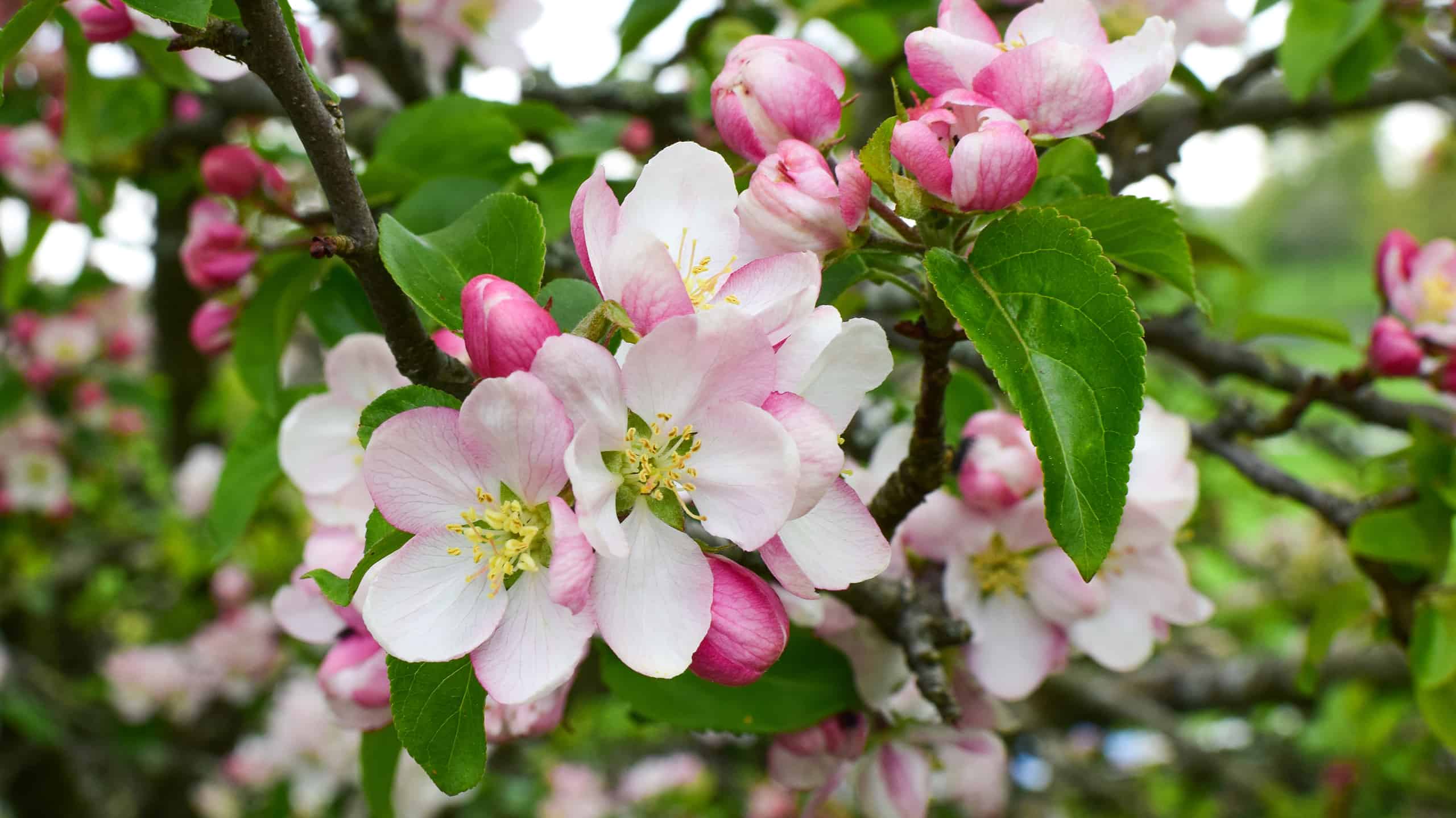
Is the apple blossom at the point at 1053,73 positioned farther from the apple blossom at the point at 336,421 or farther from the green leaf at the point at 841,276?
the apple blossom at the point at 336,421

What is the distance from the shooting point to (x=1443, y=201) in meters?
15.5

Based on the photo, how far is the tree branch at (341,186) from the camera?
658 millimetres

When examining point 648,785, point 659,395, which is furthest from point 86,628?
point 659,395

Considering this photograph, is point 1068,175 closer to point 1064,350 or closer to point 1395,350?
point 1064,350

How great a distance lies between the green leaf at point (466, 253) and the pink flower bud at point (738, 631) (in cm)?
24

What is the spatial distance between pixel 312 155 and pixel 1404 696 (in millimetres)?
2866

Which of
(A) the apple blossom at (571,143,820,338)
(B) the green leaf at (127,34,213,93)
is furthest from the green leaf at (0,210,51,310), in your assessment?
(A) the apple blossom at (571,143,820,338)

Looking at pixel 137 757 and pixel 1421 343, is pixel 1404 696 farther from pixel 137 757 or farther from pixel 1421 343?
pixel 137 757

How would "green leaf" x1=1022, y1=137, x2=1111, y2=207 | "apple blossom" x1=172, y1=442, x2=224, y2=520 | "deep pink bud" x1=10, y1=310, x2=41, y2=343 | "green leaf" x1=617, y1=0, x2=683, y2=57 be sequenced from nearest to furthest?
"green leaf" x1=1022, y1=137, x2=1111, y2=207 < "green leaf" x1=617, y1=0, x2=683, y2=57 < "deep pink bud" x1=10, y1=310, x2=41, y2=343 < "apple blossom" x1=172, y1=442, x2=224, y2=520

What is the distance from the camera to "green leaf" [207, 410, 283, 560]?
3.60 ft

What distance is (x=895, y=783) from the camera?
3.47 ft

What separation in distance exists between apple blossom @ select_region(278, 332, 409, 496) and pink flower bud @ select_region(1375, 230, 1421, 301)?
1.29m

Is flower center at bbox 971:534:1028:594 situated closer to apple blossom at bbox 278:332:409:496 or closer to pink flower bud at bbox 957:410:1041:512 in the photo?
pink flower bud at bbox 957:410:1041:512

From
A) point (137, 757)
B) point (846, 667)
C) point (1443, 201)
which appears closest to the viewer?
point (846, 667)
